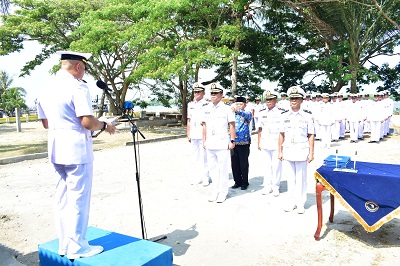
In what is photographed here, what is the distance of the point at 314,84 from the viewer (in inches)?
887

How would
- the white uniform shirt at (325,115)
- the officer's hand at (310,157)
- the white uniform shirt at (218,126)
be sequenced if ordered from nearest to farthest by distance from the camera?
1. the officer's hand at (310,157)
2. the white uniform shirt at (218,126)
3. the white uniform shirt at (325,115)

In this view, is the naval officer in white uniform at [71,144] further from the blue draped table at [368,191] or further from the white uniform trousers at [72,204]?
the blue draped table at [368,191]

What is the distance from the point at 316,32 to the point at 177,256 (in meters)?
20.0

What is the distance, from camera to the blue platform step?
8.91 feet

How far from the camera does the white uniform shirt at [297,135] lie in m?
4.86

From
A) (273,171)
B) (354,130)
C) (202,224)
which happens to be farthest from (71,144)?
(354,130)

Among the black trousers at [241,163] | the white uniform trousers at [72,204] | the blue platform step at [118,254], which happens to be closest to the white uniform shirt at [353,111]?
the black trousers at [241,163]

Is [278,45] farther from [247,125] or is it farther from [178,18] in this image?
[247,125]

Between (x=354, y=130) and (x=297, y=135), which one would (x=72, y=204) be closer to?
(x=297, y=135)

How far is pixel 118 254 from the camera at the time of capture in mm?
2859

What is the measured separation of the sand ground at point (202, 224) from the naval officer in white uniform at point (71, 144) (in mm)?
1299

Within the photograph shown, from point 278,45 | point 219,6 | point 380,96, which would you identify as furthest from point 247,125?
point 278,45

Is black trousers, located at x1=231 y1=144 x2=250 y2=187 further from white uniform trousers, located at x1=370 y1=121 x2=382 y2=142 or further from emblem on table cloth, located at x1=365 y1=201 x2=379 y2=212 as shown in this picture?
white uniform trousers, located at x1=370 y1=121 x2=382 y2=142

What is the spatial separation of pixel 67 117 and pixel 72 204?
2.35ft
